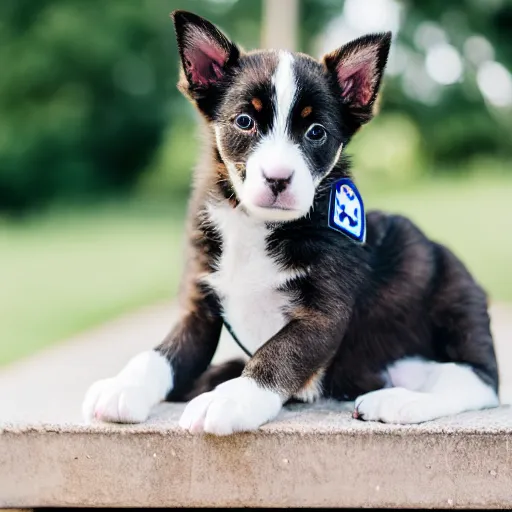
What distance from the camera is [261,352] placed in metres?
2.59

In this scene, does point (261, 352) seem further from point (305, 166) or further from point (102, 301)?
point (102, 301)

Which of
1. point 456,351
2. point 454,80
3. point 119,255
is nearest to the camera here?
point 456,351

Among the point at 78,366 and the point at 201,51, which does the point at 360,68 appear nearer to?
the point at 201,51

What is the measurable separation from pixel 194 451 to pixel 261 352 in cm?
36

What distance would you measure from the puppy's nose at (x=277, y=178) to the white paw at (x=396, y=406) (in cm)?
73

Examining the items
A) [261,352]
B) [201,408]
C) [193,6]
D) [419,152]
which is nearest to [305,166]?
[261,352]

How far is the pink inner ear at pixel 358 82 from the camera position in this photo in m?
2.80

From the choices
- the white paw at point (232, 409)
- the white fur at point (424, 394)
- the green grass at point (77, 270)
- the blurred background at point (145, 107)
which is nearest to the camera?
the white paw at point (232, 409)

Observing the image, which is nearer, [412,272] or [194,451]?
[194,451]

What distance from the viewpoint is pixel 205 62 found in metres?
2.83

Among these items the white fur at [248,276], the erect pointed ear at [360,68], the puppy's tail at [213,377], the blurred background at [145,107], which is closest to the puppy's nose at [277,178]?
the white fur at [248,276]

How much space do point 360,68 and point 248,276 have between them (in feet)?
2.56

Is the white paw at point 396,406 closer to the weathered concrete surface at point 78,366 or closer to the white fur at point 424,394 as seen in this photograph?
the white fur at point 424,394

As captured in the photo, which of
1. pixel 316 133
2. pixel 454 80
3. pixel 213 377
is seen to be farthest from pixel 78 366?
pixel 454 80
